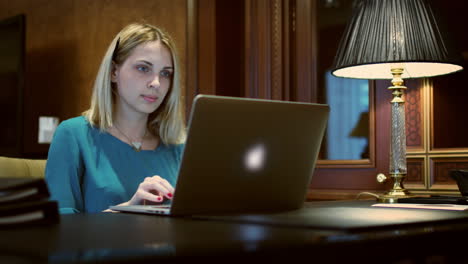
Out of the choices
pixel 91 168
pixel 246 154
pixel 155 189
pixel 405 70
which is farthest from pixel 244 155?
pixel 405 70

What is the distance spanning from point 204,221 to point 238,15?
82.4 inches

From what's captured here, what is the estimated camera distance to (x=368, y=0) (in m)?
1.93

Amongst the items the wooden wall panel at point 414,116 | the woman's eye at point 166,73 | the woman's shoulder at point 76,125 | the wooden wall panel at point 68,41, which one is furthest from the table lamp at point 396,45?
the wooden wall panel at point 68,41

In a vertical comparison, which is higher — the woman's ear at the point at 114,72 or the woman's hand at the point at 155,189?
the woman's ear at the point at 114,72

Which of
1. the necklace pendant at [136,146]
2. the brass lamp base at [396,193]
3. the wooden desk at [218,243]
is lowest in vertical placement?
the brass lamp base at [396,193]

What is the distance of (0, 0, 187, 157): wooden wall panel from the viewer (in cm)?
331

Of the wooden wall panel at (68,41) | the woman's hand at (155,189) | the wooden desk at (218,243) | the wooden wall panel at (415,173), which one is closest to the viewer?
the wooden desk at (218,243)

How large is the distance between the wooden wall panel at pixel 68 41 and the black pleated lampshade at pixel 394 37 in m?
1.32

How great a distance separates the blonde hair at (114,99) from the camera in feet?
6.46

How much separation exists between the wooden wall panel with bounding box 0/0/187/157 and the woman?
3.39ft

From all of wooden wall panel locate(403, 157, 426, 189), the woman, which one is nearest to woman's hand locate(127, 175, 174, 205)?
the woman

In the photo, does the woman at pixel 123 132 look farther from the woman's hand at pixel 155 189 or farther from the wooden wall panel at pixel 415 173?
the wooden wall panel at pixel 415 173

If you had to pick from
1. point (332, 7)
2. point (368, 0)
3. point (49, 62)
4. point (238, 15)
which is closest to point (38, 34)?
point (49, 62)

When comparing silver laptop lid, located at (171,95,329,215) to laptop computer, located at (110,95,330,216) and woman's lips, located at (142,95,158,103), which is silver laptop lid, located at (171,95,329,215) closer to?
laptop computer, located at (110,95,330,216)
